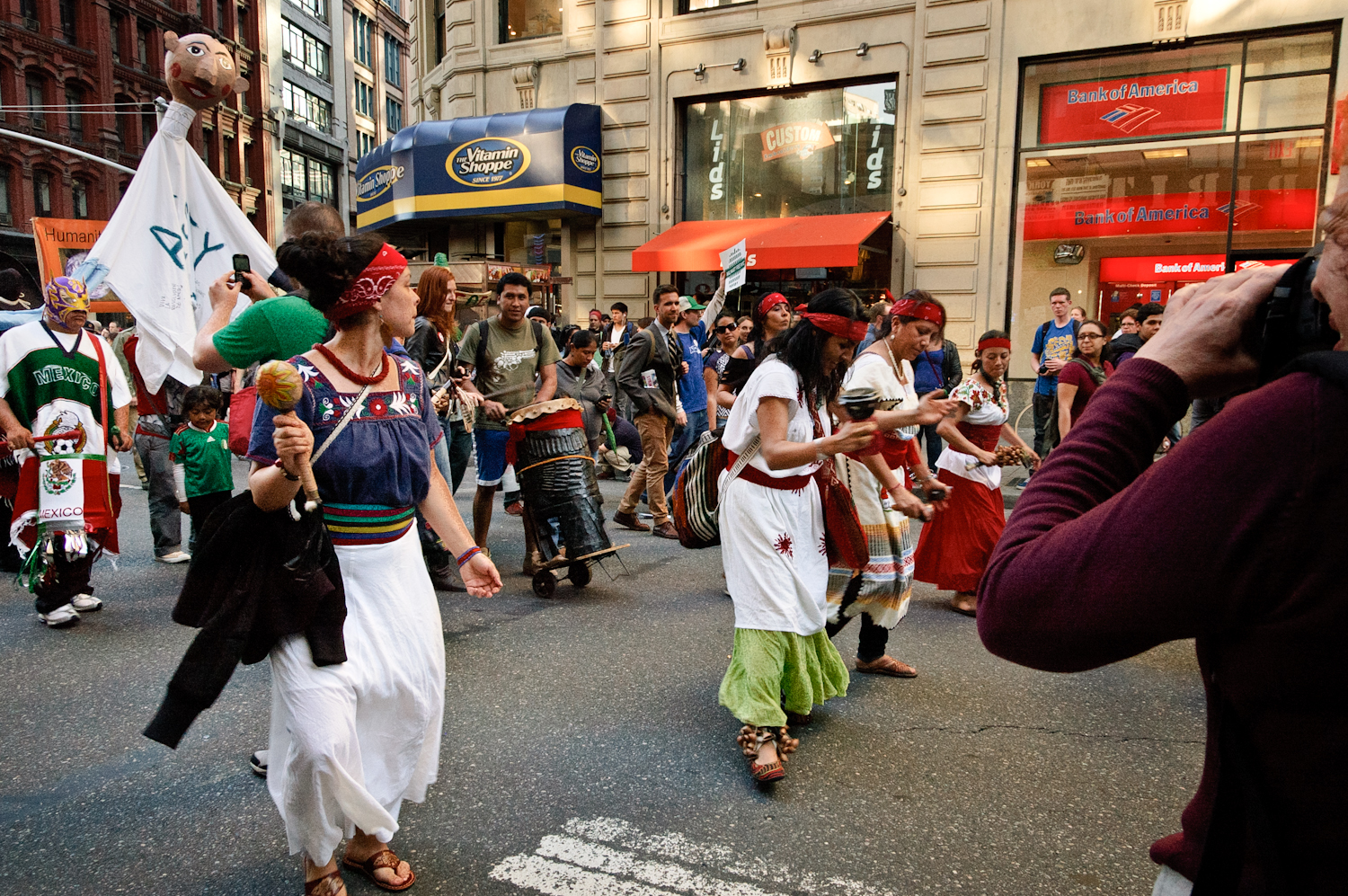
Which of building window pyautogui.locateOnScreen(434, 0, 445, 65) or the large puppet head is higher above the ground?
building window pyautogui.locateOnScreen(434, 0, 445, 65)

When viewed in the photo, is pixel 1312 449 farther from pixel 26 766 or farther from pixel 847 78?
pixel 847 78

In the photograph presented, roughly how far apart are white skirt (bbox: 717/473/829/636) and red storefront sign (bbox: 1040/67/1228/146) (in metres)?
Result: 12.3

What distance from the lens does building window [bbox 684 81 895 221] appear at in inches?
597

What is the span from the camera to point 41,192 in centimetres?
3469

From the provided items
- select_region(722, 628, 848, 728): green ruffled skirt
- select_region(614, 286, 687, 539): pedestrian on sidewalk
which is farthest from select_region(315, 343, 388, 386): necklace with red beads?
select_region(614, 286, 687, 539): pedestrian on sidewalk

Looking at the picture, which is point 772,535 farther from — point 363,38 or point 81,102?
point 363,38

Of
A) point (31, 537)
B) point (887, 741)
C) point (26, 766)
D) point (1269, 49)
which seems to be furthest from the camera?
point (1269, 49)

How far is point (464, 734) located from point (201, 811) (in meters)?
1.03

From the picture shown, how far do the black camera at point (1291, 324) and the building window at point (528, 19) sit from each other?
1838cm

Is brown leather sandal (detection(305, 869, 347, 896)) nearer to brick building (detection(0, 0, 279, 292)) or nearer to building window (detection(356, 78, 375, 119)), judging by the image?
brick building (detection(0, 0, 279, 292))

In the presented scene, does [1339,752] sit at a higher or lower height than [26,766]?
higher

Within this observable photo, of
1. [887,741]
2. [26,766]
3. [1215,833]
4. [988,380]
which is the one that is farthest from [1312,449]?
[988,380]

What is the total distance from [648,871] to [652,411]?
5.58 metres

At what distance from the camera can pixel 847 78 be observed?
15023 mm
